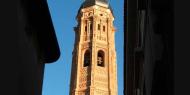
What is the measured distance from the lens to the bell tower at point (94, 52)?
5120cm

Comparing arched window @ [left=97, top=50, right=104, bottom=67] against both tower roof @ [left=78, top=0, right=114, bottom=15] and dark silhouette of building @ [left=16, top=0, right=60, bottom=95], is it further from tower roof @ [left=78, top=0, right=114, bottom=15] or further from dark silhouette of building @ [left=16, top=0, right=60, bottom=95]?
dark silhouette of building @ [left=16, top=0, right=60, bottom=95]

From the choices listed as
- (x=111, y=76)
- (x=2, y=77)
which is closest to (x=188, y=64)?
(x=2, y=77)

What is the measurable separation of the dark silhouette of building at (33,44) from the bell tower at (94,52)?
40131 millimetres

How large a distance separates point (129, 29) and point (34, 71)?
267 inches

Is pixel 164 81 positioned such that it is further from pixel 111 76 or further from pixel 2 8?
pixel 111 76

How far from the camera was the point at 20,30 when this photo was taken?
852cm

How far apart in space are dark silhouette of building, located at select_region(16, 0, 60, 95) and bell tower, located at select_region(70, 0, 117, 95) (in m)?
40.1

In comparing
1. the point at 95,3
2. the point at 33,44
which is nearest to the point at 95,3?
the point at 95,3

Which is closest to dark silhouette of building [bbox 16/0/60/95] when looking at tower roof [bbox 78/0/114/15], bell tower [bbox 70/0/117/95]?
bell tower [bbox 70/0/117/95]

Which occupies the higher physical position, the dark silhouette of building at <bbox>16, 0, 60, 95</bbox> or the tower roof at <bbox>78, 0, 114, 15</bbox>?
the tower roof at <bbox>78, 0, 114, 15</bbox>

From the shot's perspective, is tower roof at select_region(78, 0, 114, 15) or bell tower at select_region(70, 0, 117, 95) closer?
bell tower at select_region(70, 0, 117, 95)

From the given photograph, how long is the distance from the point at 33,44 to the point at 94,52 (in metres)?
43.5

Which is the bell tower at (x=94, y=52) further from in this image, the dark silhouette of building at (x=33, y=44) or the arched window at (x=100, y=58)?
the dark silhouette of building at (x=33, y=44)

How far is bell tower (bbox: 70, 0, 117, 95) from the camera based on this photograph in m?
51.2
